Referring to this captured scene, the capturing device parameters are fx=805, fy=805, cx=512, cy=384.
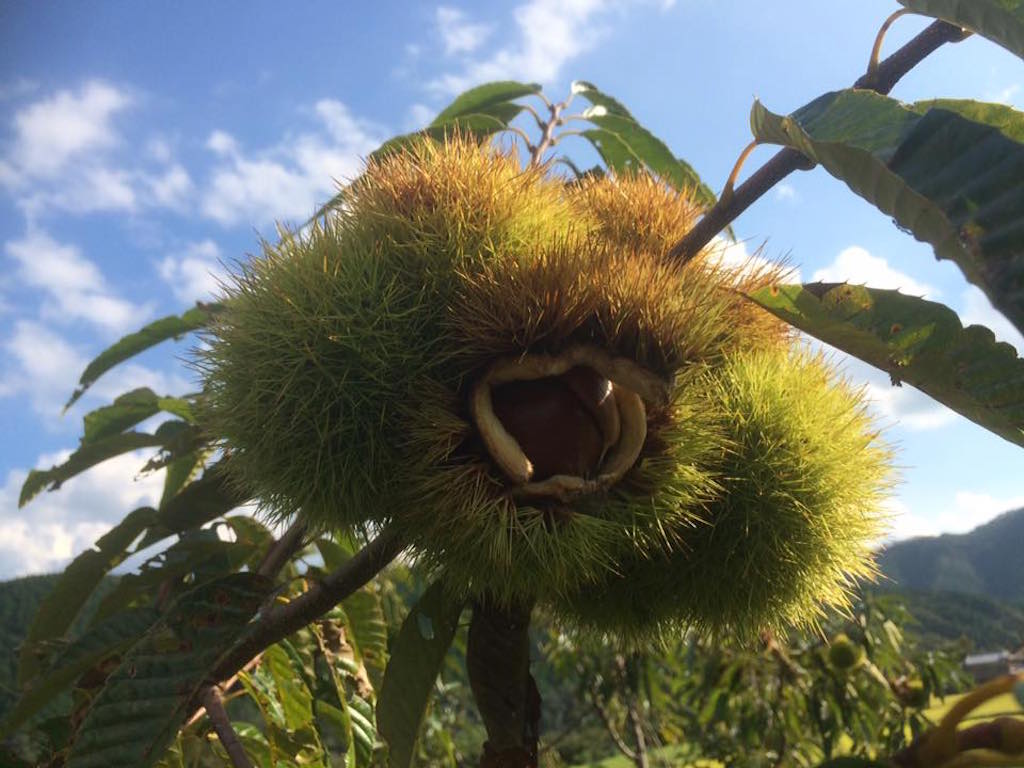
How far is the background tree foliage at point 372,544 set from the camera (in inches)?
25.7

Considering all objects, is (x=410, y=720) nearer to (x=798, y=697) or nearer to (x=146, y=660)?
(x=146, y=660)

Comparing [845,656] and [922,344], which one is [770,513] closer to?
[922,344]

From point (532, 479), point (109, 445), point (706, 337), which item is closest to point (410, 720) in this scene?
point (532, 479)

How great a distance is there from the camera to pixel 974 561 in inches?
482

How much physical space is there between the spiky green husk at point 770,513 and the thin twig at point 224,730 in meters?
0.43

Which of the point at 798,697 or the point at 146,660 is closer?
the point at 146,660

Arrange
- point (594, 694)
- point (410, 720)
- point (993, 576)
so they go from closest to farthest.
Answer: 1. point (410, 720)
2. point (594, 694)
3. point (993, 576)

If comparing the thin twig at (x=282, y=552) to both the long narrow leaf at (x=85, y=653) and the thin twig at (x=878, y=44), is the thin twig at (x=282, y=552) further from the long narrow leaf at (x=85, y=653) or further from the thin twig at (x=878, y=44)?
the thin twig at (x=878, y=44)

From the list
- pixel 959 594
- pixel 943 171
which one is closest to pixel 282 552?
pixel 943 171

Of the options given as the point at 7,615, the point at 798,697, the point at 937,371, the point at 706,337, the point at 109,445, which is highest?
the point at 7,615

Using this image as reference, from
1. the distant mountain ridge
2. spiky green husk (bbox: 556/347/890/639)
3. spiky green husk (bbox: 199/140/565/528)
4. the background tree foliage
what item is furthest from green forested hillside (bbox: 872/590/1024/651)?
spiky green husk (bbox: 199/140/565/528)

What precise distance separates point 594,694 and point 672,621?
3.66 meters

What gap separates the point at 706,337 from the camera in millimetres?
828

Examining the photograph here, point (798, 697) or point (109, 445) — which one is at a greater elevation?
point (109, 445)
